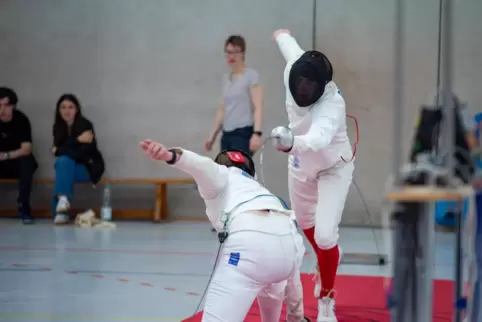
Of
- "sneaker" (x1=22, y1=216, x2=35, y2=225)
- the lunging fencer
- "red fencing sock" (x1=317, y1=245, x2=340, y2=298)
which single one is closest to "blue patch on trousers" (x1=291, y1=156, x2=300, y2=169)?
the lunging fencer

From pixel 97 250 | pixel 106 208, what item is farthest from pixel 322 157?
pixel 106 208

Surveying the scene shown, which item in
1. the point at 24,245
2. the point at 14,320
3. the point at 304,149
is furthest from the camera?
the point at 24,245

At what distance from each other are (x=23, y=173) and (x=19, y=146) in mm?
260

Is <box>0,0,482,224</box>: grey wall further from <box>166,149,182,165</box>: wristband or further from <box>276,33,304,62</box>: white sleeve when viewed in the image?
<box>166,149,182,165</box>: wristband

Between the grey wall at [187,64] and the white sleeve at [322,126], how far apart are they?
3806mm

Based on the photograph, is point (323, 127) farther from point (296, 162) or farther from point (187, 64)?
point (187, 64)

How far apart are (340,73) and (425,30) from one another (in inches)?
34.3

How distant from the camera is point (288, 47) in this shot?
3.73m

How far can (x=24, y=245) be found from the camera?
537 cm

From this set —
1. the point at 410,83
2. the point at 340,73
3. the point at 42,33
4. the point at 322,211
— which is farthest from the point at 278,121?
the point at 322,211

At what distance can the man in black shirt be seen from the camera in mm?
6810

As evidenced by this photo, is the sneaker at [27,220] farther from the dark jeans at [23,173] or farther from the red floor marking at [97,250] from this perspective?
the red floor marking at [97,250]

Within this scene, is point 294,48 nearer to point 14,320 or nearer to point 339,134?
point 339,134

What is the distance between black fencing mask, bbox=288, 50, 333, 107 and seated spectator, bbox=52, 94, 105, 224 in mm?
3918
